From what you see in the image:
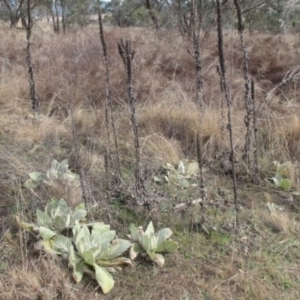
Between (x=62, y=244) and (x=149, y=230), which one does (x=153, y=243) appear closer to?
(x=149, y=230)

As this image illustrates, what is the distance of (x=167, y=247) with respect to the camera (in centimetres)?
209

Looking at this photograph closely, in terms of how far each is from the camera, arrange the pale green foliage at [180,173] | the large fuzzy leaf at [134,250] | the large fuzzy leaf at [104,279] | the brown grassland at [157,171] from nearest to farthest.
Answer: the large fuzzy leaf at [104,279] → the brown grassland at [157,171] → the large fuzzy leaf at [134,250] → the pale green foliage at [180,173]

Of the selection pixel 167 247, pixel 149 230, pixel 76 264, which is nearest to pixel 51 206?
pixel 76 264

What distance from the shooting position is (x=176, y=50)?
20.3ft

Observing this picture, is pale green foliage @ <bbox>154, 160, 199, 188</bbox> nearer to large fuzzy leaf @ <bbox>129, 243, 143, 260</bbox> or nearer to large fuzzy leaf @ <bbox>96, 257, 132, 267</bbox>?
large fuzzy leaf @ <bbox>129, 243, 143, 260</bbox>

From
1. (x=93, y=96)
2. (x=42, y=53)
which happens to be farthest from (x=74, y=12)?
(x=93, y=96)

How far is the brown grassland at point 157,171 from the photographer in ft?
6.28

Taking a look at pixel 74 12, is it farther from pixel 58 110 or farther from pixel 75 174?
pixel 75 174

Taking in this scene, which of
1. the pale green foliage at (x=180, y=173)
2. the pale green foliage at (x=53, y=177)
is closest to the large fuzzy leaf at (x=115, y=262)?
the pale green foliage at (x=53, y=177)

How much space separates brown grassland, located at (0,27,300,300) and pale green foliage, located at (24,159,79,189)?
2.5 inches

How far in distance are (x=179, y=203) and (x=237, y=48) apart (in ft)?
15.0

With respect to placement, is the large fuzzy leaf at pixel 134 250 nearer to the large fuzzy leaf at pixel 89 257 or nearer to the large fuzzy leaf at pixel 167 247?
the large fuzzy leaf at pixel 167 247

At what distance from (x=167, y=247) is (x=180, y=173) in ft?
2.87

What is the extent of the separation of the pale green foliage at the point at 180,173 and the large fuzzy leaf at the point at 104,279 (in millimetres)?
1018
